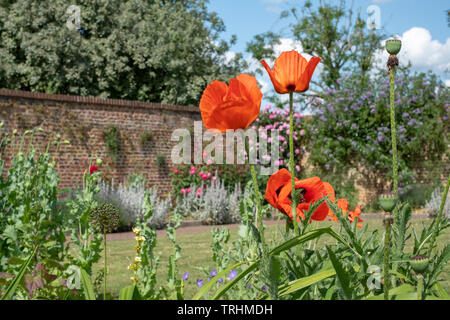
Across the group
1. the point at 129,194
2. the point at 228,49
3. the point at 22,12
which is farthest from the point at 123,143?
the point at 228,49

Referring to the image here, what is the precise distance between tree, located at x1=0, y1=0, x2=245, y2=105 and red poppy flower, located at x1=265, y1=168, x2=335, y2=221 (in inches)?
527

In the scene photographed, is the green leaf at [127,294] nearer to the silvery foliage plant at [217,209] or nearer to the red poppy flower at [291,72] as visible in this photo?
the red poppy flower at [291,72]

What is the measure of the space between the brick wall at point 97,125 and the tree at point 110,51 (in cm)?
425

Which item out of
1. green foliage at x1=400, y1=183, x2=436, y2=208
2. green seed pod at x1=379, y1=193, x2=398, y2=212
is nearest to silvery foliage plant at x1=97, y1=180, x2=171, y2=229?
green foliage at x1=400, y1=183, x2=436, y2=208

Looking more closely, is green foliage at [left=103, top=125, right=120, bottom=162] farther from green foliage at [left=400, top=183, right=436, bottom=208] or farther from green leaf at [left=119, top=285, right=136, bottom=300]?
green leaf at [left=119, top=285, right=136, bottom=300]

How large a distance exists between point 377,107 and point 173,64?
6.67 meters

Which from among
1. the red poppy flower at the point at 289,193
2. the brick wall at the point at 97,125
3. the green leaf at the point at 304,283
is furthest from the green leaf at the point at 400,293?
the brick wall at the point at 97,125

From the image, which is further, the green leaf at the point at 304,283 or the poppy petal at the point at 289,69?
the poppy petal at the point at 289,69

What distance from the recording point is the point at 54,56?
1331cm

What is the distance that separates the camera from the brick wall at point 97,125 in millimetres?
8742

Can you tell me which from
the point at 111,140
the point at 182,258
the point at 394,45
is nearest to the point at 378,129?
the point at 111,140

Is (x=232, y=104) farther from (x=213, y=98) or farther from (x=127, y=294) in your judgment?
(x=127, y=294)

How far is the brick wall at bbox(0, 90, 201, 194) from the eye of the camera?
8.74 metres
